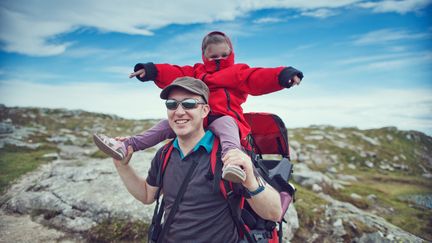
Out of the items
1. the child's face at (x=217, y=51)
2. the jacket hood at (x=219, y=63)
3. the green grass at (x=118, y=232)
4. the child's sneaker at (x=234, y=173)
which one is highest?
the child's face at (x=217, y=51)

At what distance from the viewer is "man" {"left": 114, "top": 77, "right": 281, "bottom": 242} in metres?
3.59

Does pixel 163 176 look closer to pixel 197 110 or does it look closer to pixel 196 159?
pixel 196 159

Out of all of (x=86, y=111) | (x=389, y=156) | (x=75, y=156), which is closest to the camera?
(x=75, y=156)

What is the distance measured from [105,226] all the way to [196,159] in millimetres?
5681

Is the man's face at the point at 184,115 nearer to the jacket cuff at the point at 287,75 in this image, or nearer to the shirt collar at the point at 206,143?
the shirt collar at the point at 206,143

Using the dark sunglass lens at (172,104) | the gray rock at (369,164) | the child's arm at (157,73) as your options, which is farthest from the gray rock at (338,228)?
the gray rock at (369,164)

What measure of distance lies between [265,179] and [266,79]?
4.97ft

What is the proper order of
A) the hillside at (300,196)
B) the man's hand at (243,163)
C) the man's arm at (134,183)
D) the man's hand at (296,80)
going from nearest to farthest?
1. the man's hand at (243,163)
2. the man's hand at (296,80)
3. the man's arm at (134,183)
4. the hillside at (300,196)

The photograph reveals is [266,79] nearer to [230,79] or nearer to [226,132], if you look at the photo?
[230,79]

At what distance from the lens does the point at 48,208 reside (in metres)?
8.80

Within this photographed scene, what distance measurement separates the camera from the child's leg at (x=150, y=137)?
14.8 ft

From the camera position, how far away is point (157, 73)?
194 inches

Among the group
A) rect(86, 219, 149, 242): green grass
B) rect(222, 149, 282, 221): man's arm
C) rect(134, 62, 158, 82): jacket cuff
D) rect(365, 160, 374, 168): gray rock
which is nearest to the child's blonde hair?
rect(134, 62, 158, 82): jacket cuff

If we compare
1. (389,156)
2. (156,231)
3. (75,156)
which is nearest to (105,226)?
(156,231)
